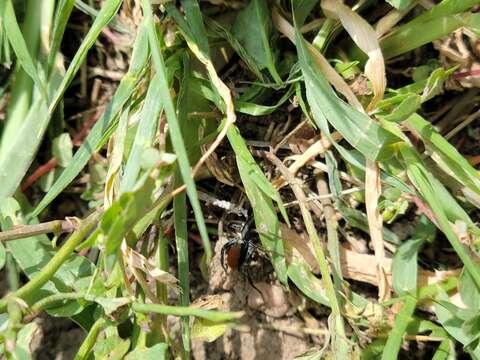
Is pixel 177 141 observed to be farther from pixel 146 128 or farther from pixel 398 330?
pixel 398 330

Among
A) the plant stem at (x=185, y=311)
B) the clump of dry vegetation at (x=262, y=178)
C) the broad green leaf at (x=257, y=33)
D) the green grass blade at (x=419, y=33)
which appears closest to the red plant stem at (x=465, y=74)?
→ the clump of dry vegetation at (x=262, y=178)

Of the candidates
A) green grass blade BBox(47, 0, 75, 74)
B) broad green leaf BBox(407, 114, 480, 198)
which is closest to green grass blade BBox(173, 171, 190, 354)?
green grass blade BBox(47, 0, 75, 74)

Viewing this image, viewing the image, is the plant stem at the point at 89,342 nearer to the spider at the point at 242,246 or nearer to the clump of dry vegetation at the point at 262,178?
the clump of dry vegetation at the point at 262,178

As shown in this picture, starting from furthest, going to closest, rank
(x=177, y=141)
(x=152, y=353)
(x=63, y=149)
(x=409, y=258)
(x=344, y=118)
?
1. (x=63, y=149)
2. (x=409, y=258)
3. (x=344, y=118)
4. (x=152, y=353)
5. (x=177, y=141)

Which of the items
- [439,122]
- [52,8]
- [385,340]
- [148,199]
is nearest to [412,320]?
[385,340]

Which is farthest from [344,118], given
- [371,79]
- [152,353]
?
[152,353]

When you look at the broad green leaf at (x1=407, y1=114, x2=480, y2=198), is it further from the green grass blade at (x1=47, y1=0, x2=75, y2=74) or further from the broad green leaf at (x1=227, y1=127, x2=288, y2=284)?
the green grass blade at (x1=47, y1=0, x2=75, y2=74)

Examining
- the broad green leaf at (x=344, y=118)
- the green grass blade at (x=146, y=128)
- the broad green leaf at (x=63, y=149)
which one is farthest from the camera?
Result: the broad green leaf at (x=63, y=149)
